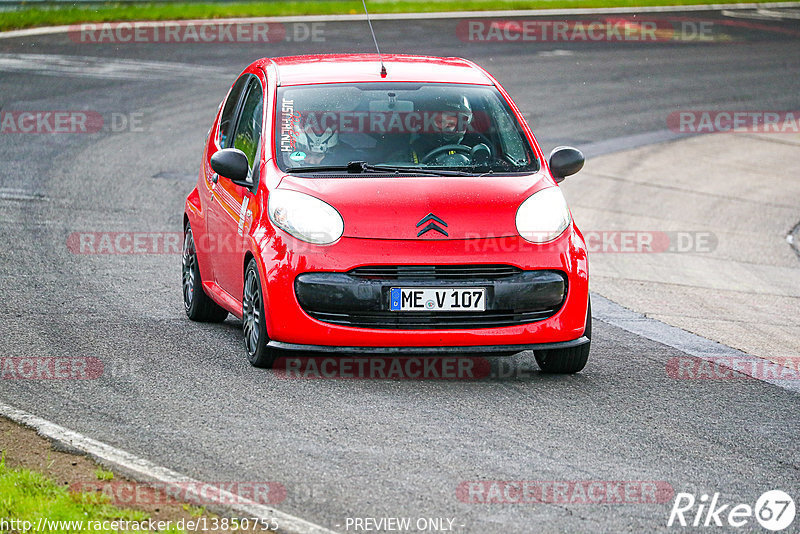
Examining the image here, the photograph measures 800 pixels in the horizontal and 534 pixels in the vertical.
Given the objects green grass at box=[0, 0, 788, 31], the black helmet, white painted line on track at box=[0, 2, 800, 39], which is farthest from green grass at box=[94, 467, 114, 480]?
green grass at box=[0, 0, 788, 31]

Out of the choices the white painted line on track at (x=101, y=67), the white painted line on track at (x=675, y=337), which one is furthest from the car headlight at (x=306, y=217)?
the white painted line on track at (x=101, y=67)

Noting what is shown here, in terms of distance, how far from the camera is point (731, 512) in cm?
538

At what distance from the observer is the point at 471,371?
25.4 feet

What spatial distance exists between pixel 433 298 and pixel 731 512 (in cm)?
221

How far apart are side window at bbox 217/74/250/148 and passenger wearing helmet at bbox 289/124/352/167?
109 centimetres

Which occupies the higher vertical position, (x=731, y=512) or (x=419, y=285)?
(x=419, y=285)

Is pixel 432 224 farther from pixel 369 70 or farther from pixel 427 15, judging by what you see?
pixel 427 15

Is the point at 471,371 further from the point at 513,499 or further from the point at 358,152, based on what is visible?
the point at 513,499

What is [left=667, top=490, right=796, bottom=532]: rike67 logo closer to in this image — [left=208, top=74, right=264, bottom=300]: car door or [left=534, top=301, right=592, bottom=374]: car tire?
[left=534, top=301, right=592, bottom=374]: car tire

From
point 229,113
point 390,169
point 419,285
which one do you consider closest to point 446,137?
point 390,169

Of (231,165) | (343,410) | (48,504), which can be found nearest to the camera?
(48,504)

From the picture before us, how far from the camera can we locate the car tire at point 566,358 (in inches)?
297

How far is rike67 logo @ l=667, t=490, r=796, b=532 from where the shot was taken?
5.25 m

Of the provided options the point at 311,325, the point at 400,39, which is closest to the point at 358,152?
the point at 311,325
